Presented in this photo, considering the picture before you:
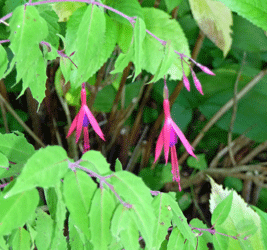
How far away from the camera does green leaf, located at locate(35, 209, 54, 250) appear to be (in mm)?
318

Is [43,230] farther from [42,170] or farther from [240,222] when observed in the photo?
[240,222]

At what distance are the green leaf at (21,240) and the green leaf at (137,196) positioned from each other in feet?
0.43

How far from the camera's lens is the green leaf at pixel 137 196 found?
234 millimetres

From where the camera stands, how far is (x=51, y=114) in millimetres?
860

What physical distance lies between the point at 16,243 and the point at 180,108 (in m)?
0.71

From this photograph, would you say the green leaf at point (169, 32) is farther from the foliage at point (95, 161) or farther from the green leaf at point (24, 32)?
the green leaf at point (24, 32)

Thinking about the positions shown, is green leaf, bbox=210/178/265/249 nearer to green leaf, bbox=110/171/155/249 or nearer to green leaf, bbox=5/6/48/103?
green leaf, bbox=110/171/155/249

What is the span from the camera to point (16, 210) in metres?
0.22

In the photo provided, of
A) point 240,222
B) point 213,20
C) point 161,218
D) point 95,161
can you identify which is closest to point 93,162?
point 95,161

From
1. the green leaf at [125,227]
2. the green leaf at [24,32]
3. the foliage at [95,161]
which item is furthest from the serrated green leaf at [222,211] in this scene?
the green leaf at [24,32]

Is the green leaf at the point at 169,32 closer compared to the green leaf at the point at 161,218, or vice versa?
the green leaf at the point at 161,218

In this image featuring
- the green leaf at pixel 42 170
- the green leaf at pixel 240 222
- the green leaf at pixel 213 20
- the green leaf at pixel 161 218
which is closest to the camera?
the green leaf at pixel 42 170

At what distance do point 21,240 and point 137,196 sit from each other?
14 centimetres

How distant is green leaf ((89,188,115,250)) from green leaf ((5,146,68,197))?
0.03m
